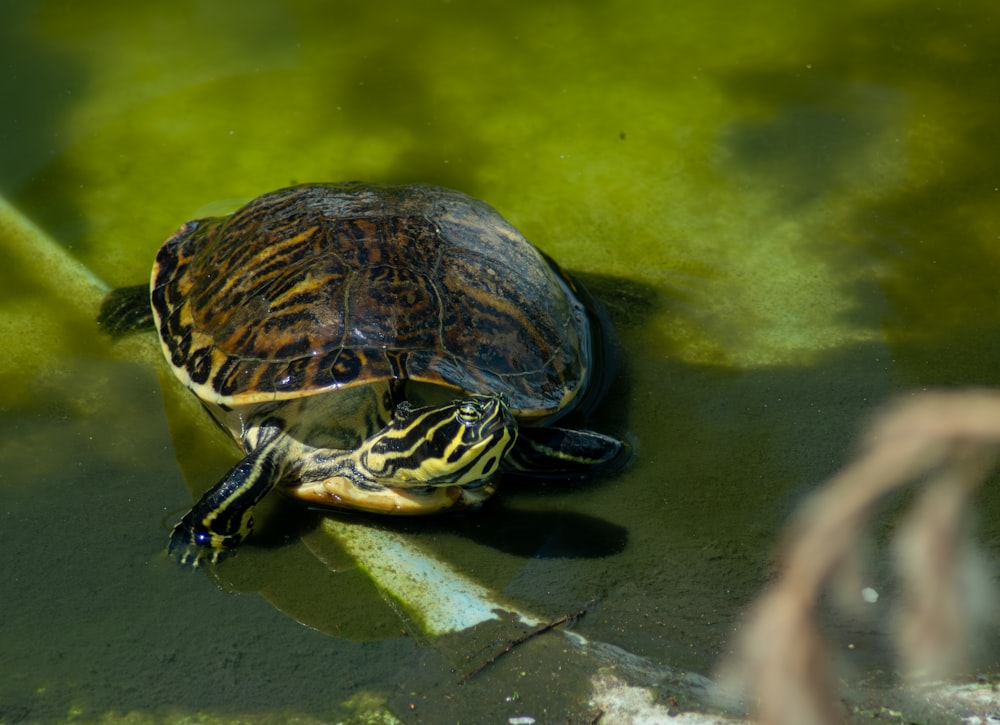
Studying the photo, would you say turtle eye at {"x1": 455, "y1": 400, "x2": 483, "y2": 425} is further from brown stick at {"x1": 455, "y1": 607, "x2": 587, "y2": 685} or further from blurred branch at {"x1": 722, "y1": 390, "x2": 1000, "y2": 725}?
blurred branch at {"x1": 722, "y1": 390, "x2": 1000, "y2": 725}

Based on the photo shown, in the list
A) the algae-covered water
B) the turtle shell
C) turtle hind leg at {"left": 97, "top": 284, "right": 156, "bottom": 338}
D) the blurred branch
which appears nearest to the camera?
the blurred branch

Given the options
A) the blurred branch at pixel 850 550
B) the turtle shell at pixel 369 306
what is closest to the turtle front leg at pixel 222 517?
the turtle shell at pixel 369 306

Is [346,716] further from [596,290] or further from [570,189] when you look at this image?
[570,189]

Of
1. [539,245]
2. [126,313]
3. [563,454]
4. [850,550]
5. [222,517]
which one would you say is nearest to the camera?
[850,550]

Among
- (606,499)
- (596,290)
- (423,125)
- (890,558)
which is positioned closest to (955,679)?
(890,558)

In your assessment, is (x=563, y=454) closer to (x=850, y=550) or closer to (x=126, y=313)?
(x=126, y=313)

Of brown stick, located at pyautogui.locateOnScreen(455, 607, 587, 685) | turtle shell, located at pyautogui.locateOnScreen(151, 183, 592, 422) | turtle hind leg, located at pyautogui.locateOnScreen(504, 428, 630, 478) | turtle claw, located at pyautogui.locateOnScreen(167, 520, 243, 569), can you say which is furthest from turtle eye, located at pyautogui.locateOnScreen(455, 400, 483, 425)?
turtle claw, located at pyautogui.locateOnScreen(167, 520, 243, 569)

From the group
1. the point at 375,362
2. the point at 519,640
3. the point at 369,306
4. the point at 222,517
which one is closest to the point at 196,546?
the point at 222,517
